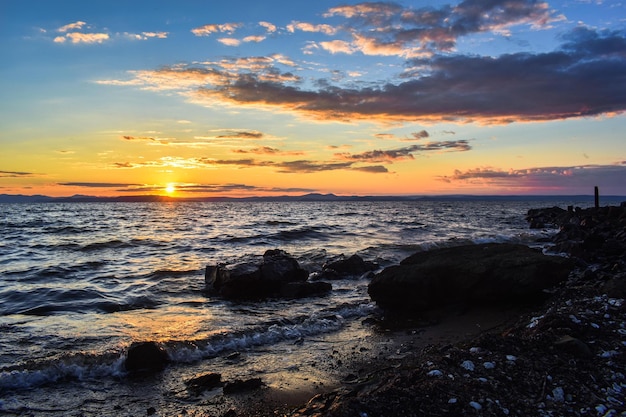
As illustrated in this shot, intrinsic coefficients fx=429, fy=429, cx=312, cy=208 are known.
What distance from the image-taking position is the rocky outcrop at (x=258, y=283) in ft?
46.5

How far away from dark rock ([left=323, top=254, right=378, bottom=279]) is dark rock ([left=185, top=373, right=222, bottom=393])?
34.0 ft

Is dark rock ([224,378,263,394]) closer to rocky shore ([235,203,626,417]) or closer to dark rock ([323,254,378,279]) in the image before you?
rocky shore ([235,203,626,417])

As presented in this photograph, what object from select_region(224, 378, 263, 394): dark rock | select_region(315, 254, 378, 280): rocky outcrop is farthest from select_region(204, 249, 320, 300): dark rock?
select_region(224, 378, 263, 394): dark rock

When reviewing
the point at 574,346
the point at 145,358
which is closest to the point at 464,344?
the point at 574,346

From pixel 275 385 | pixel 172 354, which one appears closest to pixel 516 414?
pixel 275 385

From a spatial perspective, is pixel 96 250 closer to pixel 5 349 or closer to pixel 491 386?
pixel 5 349

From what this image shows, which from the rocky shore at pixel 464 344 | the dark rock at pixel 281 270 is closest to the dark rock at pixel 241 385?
the rocky shore at pixel 464 344

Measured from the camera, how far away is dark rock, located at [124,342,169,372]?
780cm

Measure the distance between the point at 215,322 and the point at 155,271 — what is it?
8080 mm

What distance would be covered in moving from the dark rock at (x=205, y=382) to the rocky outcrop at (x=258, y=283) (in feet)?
22.1

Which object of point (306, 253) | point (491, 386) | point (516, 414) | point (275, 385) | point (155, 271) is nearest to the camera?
point (516, 414)

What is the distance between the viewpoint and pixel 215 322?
11.0 metres

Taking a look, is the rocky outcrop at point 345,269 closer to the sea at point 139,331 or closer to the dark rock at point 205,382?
the sea at point 139,331

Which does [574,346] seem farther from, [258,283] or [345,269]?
[345,269]
